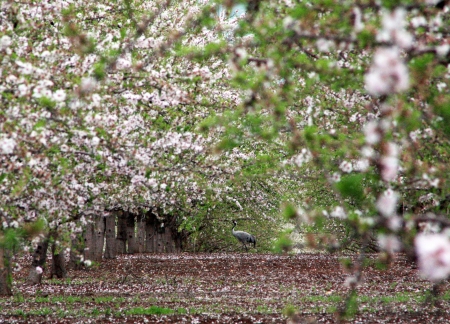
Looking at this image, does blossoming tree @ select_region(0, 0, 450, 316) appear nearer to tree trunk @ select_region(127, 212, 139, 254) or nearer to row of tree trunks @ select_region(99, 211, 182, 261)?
row of tree trunks @ select_region(99, 211, 182, 261)

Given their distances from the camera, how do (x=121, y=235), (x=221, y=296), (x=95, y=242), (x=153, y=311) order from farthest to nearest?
1. (x=121, y=235)
2. (x=95, y=242)
3. (x=221, y=296)
4. (x=153, y=311)

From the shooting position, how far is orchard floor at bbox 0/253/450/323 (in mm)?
12679

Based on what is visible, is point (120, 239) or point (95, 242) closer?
point (95, 242)

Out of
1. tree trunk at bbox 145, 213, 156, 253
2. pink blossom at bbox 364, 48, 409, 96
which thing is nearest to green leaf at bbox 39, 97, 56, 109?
pink blossom at bbox 364, 48, 409, 96

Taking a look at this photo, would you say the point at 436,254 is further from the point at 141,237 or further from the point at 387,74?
the point at 141,237

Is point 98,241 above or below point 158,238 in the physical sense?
below

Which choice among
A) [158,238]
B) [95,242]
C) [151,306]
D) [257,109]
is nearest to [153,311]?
[151,306]

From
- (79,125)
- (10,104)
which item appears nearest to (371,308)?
(79,125)

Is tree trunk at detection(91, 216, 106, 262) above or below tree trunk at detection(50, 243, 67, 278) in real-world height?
above

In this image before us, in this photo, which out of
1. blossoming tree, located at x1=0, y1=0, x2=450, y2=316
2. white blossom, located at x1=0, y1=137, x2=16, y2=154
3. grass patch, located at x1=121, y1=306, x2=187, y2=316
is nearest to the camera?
blossoming tree, located at x1=0, y1=0, x2=450, y2=316

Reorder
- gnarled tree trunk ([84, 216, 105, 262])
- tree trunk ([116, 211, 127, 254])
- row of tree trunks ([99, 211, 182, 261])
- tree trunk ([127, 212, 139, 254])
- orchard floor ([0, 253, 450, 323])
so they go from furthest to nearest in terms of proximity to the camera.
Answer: tree trunk ([127, 212, 139, 254]), tree trunk ([116, 211, 127, 254]), row of tree trunks ([99, 211, 182, 261]), gnarled tree trunk ([84, 216, 105, 262]), orchard floor ([0, 253, 450, 323])

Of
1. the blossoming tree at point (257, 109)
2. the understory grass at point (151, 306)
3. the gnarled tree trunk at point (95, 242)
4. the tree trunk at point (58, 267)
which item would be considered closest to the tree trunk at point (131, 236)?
the gnarled tree trunk at point (95, 242)

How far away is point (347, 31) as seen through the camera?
579 centimetres

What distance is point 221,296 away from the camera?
16500 mm
